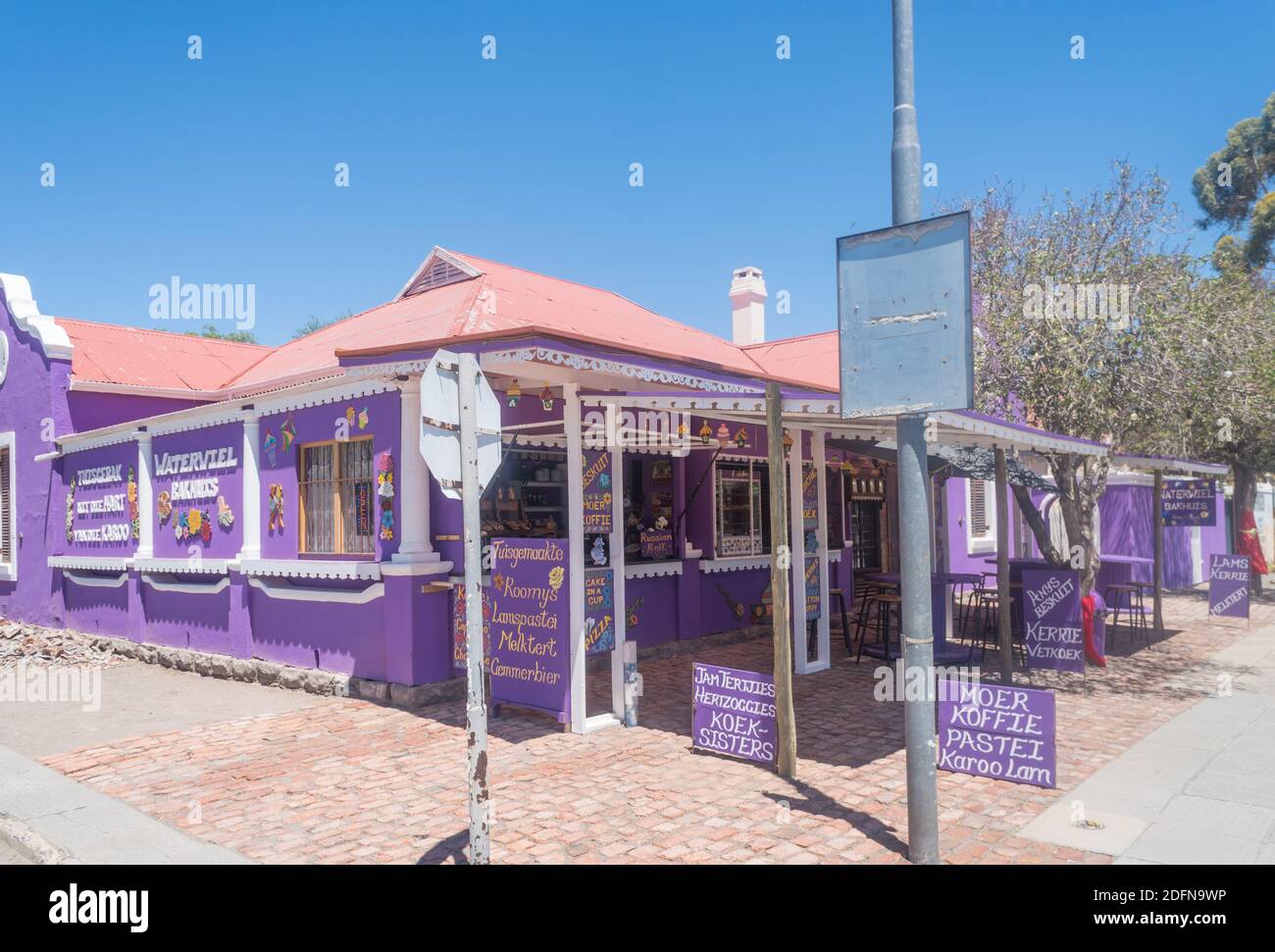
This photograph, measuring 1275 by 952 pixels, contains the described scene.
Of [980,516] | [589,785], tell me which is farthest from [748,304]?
[589,785]

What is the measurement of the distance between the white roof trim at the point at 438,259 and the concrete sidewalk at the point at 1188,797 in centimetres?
914

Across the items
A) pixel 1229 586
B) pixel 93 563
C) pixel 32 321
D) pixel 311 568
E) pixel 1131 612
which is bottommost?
pixel 1131 612

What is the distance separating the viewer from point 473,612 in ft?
14.5

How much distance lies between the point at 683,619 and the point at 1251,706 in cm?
614

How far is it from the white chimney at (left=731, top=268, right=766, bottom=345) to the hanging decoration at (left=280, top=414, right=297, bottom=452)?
1087 centimetres

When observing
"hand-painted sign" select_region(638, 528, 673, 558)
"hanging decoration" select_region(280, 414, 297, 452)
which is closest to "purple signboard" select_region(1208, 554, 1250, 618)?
"hand-painted sign" select_region(638, 528, 673, 558)

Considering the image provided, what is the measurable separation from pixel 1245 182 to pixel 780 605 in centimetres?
2312

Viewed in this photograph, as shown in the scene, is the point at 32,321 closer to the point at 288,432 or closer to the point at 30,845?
the point at 288,432

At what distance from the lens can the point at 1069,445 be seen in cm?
837

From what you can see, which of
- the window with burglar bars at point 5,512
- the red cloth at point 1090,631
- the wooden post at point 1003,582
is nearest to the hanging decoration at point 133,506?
the window with burglar bars at point 5,512

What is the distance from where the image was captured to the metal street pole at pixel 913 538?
4578mm

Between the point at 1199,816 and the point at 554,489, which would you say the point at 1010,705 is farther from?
the point at 554,489

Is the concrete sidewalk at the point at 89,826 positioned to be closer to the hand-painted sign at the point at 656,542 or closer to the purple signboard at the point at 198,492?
the purple signboard at the point at 198,492
